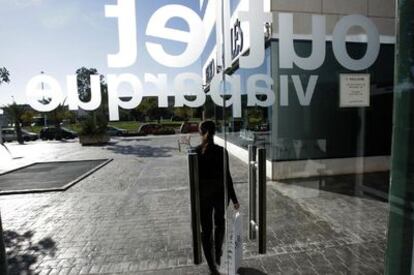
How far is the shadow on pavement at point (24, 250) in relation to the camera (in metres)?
3.50

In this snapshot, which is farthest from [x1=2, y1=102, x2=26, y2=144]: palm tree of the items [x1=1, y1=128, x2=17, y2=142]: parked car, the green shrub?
the green shrub

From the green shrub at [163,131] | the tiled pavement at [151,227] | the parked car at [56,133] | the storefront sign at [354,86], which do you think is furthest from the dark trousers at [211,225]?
the storefront sign at [354,86]

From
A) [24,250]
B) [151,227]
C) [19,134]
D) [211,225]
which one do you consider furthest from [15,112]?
[151,227]

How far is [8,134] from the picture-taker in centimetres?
290

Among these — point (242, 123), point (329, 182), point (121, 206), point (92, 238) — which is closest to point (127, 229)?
point (92, 238)

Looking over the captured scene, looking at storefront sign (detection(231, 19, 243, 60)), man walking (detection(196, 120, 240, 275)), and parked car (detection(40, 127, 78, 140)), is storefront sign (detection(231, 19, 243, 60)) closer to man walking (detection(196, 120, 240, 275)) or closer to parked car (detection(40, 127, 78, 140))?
man walking (detection(196, 120, 240, 275))

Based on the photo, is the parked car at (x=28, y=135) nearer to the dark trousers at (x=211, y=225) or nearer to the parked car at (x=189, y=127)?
the parked car at (x=189, y=127)

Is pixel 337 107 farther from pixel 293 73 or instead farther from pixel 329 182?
pixel 293 73

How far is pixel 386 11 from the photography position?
4.36 m

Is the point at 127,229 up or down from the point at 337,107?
down

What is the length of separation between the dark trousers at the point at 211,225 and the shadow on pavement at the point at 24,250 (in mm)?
2022

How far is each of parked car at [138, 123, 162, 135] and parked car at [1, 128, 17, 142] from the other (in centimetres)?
126

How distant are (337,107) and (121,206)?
16.6 ft

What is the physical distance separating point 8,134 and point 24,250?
1.92m
